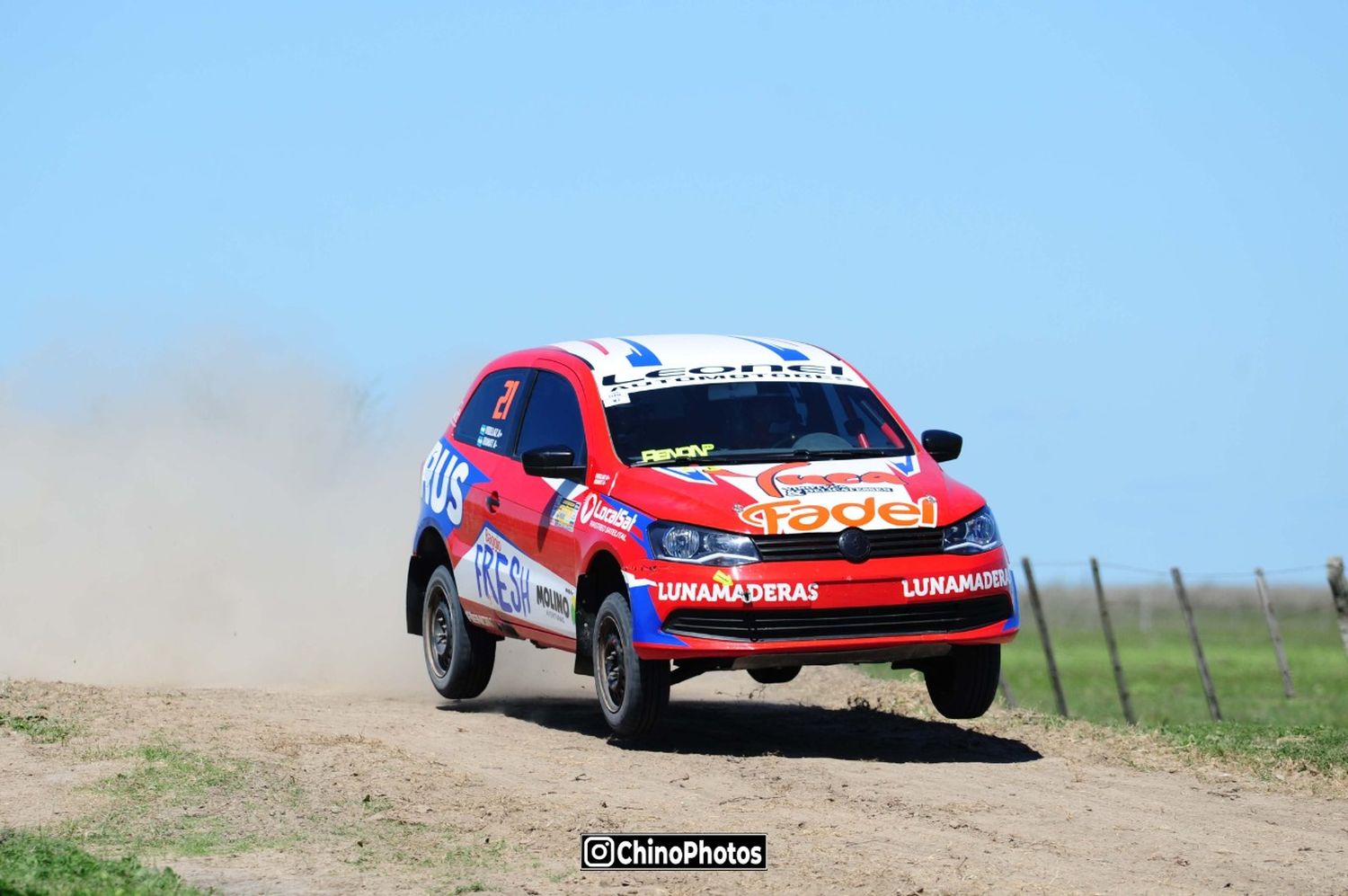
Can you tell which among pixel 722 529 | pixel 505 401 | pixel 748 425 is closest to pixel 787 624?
pixel 722 529

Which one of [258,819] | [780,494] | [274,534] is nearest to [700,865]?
[258,819]

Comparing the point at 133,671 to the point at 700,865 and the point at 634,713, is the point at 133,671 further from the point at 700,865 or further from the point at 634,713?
the point at 700,865

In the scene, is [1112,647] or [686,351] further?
[1112,647]

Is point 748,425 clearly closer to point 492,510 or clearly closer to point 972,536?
point 972,536

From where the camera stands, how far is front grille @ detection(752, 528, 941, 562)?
9.84 metres

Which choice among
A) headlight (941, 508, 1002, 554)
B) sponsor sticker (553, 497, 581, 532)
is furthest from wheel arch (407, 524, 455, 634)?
headlight (941, 508, 1002, 554)

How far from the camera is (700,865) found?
7.69m

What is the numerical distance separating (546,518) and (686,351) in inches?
51.5

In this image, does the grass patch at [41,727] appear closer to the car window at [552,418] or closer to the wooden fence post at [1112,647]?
the car window at [552,418]

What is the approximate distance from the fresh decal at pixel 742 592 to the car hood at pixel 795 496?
0.87 ft

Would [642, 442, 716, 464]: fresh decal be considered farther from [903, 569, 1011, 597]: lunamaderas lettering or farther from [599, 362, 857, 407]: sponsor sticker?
[903, 569, 1011, 597]: lunamaderas lettering

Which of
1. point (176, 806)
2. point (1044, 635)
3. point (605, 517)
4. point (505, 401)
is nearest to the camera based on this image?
point (176, 806)

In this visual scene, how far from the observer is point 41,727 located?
1053 cm

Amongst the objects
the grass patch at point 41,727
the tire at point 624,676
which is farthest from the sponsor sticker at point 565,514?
the grass patch at point 41,727
